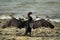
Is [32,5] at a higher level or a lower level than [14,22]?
lower

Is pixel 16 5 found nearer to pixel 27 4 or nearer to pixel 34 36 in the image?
pixel 27 4

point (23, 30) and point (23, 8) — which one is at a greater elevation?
point (23, 30)

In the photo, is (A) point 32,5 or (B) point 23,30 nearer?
(B) point 23,30

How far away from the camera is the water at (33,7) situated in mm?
19533

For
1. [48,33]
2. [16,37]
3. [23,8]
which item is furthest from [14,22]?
[23,8]

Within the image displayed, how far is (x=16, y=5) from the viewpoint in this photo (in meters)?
22.5

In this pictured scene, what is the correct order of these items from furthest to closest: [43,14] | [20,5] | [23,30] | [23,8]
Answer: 1. [20,5]
2. [23,8]
3. [43,14]
4. [23,30]

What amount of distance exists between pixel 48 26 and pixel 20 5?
32.5 ft

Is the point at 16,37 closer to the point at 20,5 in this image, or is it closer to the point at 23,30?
the point at 23,30

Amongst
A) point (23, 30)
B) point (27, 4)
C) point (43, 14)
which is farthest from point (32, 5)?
point (23, 30)

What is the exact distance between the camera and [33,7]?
2173cm

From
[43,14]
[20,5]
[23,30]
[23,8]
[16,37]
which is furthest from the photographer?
[20,5]

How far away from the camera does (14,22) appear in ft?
42.0

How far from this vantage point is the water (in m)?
19.5
